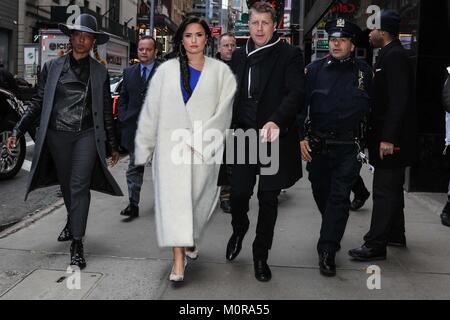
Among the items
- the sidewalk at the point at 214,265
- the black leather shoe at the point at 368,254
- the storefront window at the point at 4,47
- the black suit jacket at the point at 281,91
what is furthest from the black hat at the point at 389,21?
the storefront window at the point at 4,47

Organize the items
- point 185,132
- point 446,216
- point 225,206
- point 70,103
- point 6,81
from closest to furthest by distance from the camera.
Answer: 1. point 185,132
2. point 70,103
3. point 446,216
4. point 225,206
5. point 6,81

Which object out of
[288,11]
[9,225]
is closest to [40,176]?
[9,225]

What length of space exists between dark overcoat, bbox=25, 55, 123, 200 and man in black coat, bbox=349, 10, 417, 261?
2169 mm

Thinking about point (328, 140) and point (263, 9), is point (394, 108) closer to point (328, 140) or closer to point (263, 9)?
point (328, 140)

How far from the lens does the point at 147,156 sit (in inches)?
146

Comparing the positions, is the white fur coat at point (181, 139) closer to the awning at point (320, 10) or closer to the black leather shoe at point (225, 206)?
the black leather shoe at point (225, 206)

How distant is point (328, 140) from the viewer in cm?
409

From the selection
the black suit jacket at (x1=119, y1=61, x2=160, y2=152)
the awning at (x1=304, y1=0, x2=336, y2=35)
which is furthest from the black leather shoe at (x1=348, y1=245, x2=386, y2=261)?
the awning at (x1=304, y1=0, x2=336, y2=35)

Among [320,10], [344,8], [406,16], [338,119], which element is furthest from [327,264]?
[320,10]

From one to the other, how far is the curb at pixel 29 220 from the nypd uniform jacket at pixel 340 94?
2919mm

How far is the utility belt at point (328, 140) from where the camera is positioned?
405 cm

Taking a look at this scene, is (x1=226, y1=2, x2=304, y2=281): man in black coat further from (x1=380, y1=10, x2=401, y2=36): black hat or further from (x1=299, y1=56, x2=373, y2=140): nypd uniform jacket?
(x1=380, y1=10, x2=401, y2=36): black hat

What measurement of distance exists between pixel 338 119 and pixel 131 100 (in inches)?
99.7

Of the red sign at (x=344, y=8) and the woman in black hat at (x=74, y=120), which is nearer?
the woman in black hat at (x=74, y=120)
